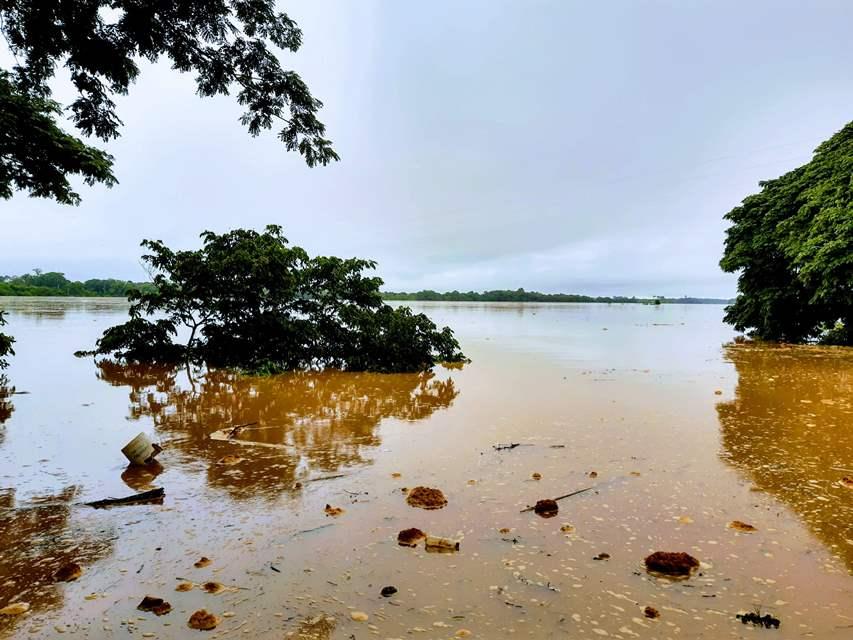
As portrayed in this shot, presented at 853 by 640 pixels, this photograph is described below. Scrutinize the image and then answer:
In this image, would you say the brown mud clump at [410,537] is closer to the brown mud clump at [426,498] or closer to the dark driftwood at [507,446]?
the brown mud clump at [426,498]

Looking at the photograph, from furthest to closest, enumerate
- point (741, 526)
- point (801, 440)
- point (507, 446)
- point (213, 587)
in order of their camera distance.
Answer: point (801, 440) < point (507, 446) < point (741, 526) < point (213, 587)

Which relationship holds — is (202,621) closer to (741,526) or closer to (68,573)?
(68,573)

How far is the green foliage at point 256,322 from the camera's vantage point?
12742 millimetres

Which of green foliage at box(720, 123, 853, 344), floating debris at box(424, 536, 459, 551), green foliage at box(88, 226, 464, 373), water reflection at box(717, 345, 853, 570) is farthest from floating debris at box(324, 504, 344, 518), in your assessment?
green foliage at box(720, 123, 853, 344)

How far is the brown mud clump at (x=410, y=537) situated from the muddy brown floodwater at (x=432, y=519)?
0.04 metres

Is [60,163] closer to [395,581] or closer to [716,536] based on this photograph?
[395,581]

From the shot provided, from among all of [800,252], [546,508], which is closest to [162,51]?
[546,508]

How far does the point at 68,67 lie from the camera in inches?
172

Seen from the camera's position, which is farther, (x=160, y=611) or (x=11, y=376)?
(x=11, y=376)

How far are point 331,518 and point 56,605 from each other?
1690mm

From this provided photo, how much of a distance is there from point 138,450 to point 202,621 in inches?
121

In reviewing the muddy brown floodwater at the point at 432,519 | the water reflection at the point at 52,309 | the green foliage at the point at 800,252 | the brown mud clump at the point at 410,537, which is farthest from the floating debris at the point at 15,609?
the water reflection at the point at 52,309

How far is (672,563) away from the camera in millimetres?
2904

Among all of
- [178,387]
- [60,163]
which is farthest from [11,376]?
[60,163]
